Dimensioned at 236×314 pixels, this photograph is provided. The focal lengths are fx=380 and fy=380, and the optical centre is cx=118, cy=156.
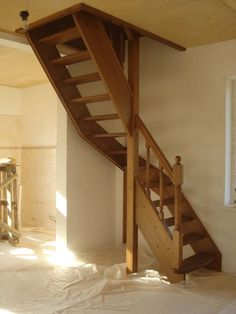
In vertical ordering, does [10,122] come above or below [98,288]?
above

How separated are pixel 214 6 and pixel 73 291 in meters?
2.96

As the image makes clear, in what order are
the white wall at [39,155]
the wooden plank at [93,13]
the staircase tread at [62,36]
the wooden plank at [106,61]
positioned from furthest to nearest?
1. the white wall at [39,155]
2. the staircase tread at [62,36]
3. the wooden plank at [106,61]
4. the wooden plank at [93,13]

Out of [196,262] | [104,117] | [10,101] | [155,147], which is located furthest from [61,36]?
[10,101]

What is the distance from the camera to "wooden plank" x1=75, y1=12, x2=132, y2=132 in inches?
148

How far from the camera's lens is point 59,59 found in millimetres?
4336

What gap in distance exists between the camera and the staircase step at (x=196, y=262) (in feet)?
12.8

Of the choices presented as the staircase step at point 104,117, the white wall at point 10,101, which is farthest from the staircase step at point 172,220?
the white wall at point 10,101

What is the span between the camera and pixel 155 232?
4180 mm

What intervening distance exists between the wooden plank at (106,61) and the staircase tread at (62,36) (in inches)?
6.2

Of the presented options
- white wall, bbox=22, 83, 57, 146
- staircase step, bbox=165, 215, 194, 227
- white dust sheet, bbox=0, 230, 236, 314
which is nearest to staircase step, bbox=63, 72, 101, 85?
staircase step, bbox=165, 215, 194, 227

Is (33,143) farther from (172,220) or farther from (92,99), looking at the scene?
(172,220)

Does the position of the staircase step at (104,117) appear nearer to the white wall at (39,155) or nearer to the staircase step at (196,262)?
the staircase step at (196,262)

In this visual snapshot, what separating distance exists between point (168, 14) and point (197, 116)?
58.8 inches

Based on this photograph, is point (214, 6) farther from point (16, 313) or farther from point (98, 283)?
point (16, 313)
